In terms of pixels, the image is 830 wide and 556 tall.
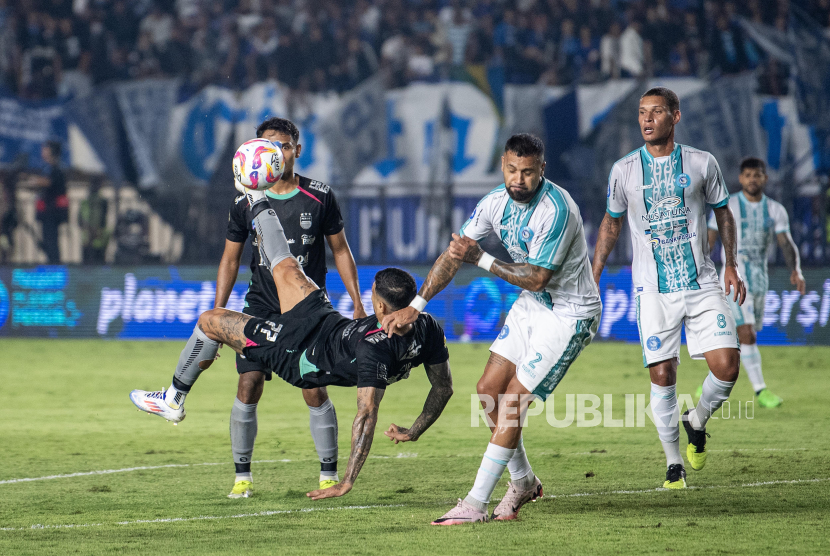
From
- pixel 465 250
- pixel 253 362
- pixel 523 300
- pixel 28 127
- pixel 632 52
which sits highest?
pixel 632 52

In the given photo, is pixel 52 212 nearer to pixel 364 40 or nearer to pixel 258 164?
pixel 364 40

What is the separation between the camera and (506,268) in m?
5.17

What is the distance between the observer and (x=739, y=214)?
395 inches

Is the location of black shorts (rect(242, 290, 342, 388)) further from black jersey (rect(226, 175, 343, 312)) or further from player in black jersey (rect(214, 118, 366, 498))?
black jersey (rect(226, 175, 343, 312))

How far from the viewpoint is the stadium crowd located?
63.2 ft

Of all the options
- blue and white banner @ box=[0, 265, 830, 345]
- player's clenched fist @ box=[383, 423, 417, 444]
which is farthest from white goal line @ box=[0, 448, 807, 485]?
blue and white banner @ box=[0, 265, 830, 345]

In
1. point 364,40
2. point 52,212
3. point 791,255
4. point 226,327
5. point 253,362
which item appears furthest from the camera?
point 364,40

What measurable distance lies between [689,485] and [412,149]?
1416cm

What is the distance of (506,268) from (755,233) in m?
5.64

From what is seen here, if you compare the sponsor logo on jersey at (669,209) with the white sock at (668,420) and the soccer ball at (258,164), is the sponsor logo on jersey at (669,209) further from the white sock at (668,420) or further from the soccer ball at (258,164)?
the soccer ball at (258,164)

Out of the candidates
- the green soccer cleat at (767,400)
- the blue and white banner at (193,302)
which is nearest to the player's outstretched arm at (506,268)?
the green soccer cleat at (767,400)

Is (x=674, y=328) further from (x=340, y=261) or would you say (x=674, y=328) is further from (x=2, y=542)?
(x=2, y=542)

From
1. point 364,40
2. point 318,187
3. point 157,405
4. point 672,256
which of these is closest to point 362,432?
point 157,405

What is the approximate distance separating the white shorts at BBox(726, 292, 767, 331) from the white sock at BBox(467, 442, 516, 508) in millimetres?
5129
